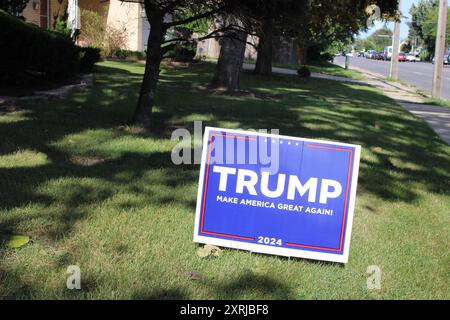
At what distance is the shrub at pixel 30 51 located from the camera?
9.30 m

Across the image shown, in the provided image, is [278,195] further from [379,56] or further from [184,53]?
[379,56]

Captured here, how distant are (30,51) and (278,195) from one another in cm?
759

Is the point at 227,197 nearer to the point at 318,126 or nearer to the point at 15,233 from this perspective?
the point at 15,233

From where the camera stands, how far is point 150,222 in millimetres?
4133

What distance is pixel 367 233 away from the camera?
4.45m

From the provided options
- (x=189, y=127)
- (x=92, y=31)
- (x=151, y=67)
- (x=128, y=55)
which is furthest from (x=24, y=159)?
(x=128, y=55)

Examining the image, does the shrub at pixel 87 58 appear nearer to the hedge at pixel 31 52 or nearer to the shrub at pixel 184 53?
the hedge at pixel 31 52

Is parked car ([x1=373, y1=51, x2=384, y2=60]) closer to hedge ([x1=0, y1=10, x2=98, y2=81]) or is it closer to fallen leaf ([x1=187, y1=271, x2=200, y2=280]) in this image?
hedge ([x1=0, y1=10, x2=98, y2=81])

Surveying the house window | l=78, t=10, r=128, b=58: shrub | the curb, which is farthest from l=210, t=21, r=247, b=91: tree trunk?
the house window

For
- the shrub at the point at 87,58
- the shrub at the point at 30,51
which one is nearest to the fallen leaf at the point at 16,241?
the shrub at the point at 30,51

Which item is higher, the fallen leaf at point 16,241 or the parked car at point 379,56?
the parked car at point 379,56

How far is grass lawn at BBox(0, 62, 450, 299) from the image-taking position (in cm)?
329

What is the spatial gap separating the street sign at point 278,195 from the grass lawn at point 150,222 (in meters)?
0.13
